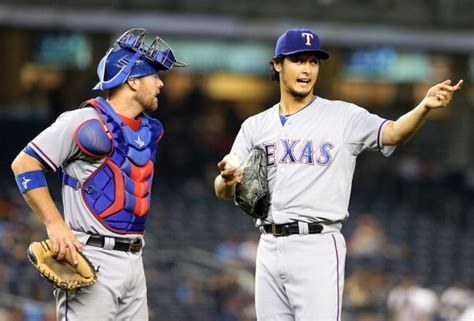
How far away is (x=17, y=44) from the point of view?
20.0 meters

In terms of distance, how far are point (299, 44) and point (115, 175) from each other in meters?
0.98

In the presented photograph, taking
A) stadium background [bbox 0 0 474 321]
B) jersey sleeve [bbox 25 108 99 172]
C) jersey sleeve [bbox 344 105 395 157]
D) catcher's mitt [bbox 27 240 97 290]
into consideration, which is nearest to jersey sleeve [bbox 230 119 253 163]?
jersey sleeve [bbox 344 105 395 157]

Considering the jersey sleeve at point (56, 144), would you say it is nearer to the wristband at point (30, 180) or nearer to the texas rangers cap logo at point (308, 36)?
the wristband at point (30, 180)

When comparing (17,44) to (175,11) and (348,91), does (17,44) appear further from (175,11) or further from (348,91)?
(348,91)

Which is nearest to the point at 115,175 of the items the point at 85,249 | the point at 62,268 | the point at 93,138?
the point at 93,138

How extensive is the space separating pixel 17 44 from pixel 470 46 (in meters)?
7.55

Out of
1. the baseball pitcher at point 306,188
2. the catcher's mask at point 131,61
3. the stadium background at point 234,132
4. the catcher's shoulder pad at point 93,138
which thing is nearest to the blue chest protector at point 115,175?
the catcher's shoulder pad at point 93,138

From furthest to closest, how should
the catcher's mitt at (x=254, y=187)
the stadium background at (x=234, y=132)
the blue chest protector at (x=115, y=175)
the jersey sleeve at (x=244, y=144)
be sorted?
the stadium background at (x=234, y=132)
the jersey sleeve at (x=244, y=144)
the catcher's mitt at (x=254, y=187)
the blue chest protector at (x=115, y=175)

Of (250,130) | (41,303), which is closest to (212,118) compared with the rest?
(41,303)

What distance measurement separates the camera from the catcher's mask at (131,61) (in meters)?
4.93

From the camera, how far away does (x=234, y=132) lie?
19109 millimetres

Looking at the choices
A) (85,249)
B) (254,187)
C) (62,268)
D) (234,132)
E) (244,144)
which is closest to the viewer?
(62,268)

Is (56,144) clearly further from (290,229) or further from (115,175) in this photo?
(290,229)

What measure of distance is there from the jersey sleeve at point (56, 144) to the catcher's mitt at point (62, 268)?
333 mm
